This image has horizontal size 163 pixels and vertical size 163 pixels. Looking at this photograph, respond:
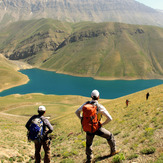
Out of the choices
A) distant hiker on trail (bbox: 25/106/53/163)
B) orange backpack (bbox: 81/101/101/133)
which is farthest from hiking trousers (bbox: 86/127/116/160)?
distant hiker on trail (bbox: 25/106/53/163)

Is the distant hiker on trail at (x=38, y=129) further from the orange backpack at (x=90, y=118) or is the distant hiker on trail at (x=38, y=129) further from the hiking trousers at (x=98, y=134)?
the orange backpack at (x=90, y=118)

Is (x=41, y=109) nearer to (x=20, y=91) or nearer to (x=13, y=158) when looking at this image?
(x=13, y=158)

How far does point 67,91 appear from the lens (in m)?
133

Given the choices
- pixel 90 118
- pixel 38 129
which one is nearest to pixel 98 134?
pixel 90 118

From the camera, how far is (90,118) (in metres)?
7.09

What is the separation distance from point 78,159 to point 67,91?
124 m

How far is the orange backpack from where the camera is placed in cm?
701

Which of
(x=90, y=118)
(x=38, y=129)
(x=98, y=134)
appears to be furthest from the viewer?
(x=38, y=129)

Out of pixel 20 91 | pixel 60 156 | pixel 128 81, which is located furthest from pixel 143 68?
pixel 60 156

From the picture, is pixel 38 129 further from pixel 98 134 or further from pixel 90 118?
pixel 98 134

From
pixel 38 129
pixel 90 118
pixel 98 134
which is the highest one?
pixel 90 118

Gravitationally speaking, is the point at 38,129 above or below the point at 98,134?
above

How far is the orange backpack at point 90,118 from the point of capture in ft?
23.0

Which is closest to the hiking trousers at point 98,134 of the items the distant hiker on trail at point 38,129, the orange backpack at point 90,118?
the orange backpack at point 90,118
